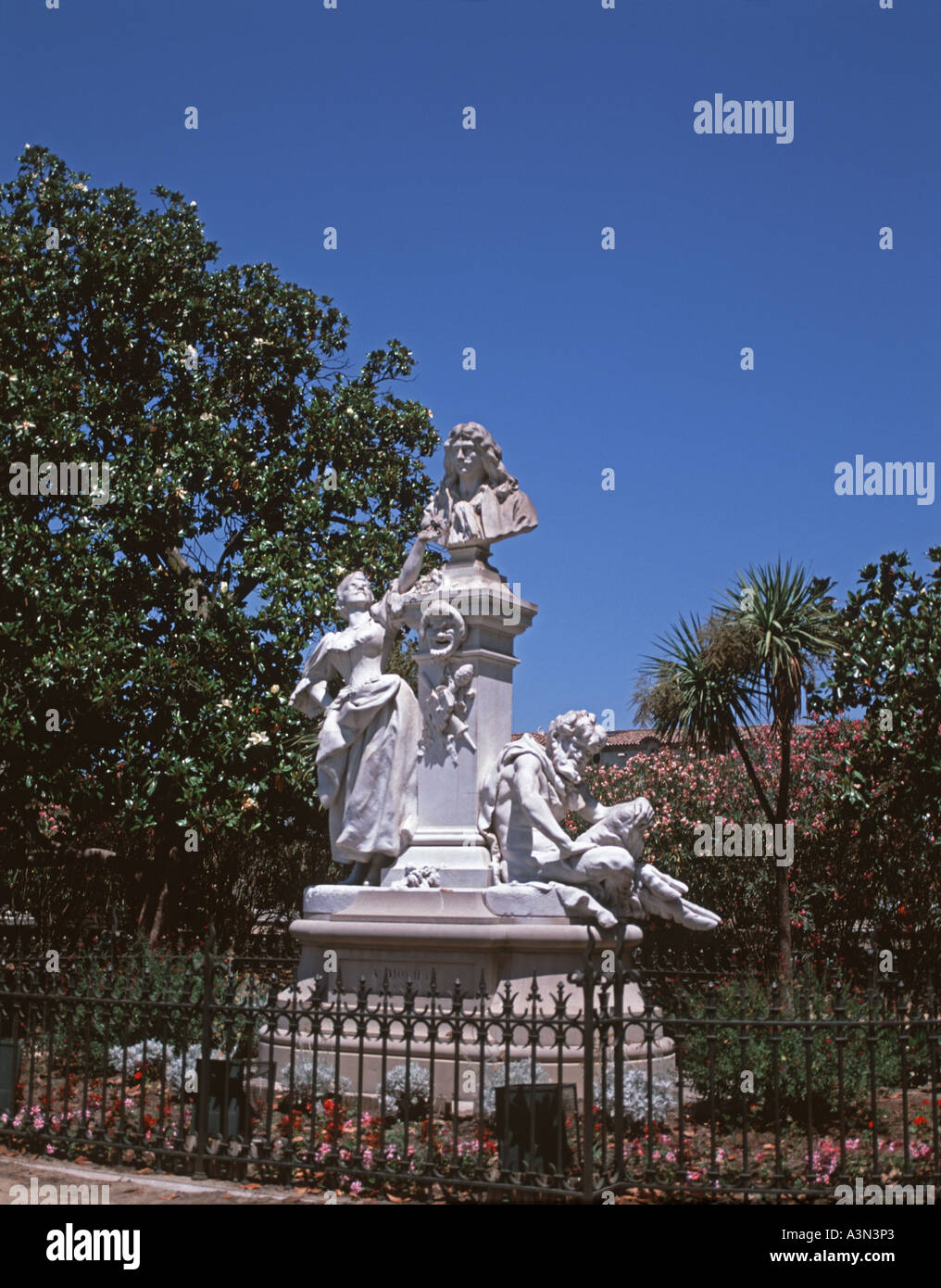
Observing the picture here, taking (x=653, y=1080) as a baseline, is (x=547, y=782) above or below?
above

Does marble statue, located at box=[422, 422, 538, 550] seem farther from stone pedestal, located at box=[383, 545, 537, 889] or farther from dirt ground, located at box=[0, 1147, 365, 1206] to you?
dirt ground, located at box=[0, 1147, 365, 1206]

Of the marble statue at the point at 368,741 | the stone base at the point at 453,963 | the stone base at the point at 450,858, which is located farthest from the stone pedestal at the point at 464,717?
the stone base at the point at 453,963

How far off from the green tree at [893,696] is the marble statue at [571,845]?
4.47 meters

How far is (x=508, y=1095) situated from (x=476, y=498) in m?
4.91

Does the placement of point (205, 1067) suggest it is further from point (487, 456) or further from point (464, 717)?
point (487, 456)

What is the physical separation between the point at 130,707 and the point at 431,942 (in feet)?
25.5

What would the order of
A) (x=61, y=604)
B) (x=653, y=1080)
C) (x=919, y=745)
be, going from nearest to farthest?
(x=653, y=1080), (x=919, y=745), (x=61, y=604)

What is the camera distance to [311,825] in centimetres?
1638

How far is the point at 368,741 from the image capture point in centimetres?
962

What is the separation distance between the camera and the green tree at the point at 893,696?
12336 millimetres

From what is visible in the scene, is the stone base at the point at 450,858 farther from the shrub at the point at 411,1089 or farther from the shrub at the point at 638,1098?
the shrub at the point at 638,1098
